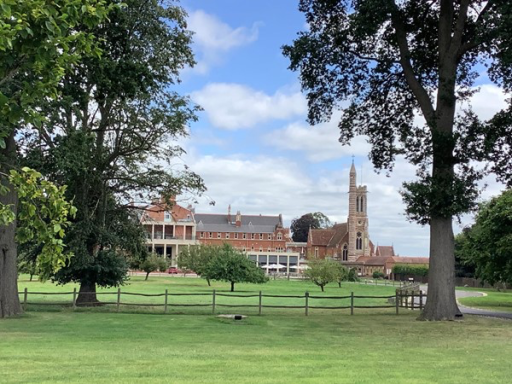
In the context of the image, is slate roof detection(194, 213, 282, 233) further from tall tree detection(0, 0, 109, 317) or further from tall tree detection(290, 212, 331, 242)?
tall tree detection(0, 0, 109, 317)

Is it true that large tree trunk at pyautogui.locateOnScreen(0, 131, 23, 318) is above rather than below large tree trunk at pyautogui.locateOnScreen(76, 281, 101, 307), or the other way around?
above

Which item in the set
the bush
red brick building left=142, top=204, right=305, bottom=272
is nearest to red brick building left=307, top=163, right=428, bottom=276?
red brick building left=142, top=204, right=305, bottom=272

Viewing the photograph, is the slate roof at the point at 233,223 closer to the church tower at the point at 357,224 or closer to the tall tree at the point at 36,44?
the church tower at the point at 357,224

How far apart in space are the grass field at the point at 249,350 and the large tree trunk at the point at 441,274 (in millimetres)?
1070

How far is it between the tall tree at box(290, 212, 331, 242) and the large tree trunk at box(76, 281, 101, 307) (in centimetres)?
13150

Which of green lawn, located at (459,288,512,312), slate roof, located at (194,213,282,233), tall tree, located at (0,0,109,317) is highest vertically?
slate roof, located at (194,213,282,233)


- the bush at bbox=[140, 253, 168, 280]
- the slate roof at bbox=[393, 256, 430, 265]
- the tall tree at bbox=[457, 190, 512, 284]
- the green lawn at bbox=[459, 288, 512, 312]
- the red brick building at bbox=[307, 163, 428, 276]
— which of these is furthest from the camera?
the red brick building at bbox=[307, 163, 428, 276]

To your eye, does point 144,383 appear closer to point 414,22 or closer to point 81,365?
point 81,365

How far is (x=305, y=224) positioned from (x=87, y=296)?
439ft

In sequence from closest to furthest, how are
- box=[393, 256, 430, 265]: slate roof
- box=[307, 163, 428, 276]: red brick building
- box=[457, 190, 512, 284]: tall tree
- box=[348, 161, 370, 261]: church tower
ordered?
box=[457, 190, 512, 284]: tall tree < box=[393, 256, 430, 265]: slate roof < box=[307, 163, 428, 276]: red brick building < box=[348, 161, 370, 261]: church tower

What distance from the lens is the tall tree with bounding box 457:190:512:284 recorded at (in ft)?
106

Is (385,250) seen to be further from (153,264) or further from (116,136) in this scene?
(116,136)

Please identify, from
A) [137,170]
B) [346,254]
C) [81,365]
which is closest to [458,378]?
[81,365]

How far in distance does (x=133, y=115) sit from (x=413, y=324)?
52.8 ft
